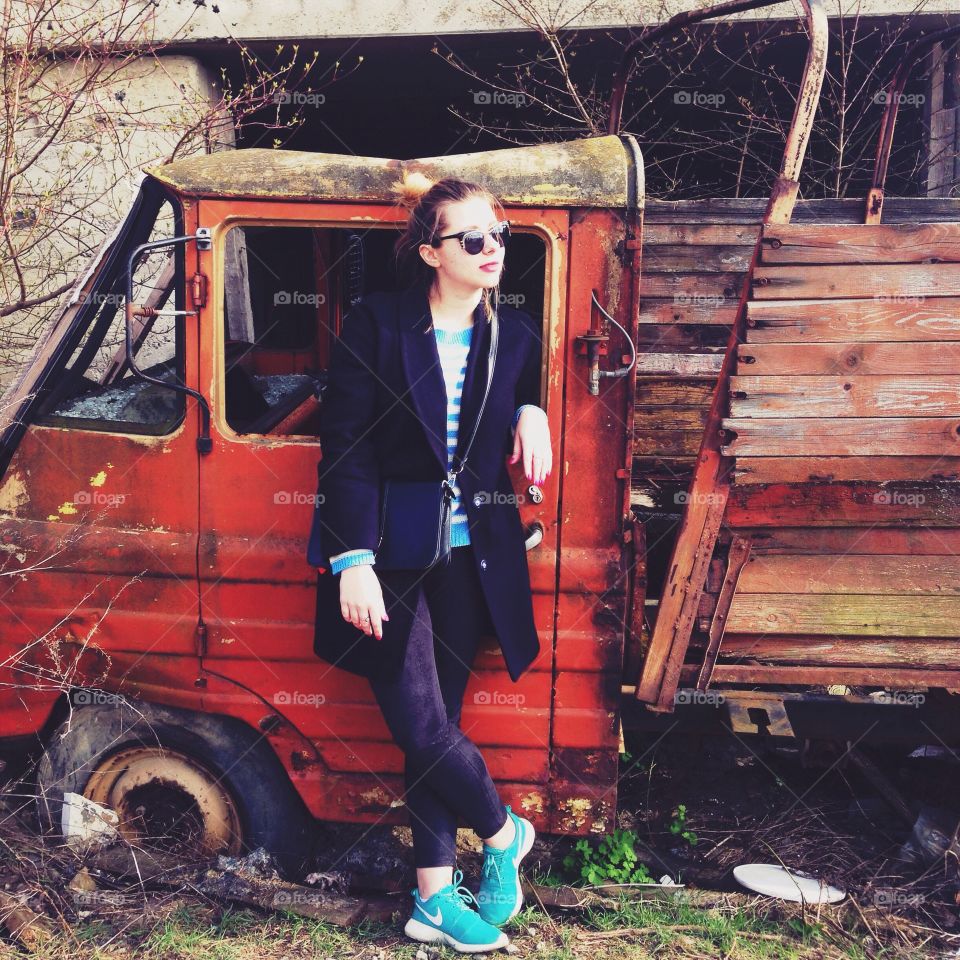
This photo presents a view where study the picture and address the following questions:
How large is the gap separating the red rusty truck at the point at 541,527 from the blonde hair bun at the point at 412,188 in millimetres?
47

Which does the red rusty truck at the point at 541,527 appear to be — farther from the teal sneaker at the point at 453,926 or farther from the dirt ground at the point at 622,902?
the teal sneaker at the point at 453,926

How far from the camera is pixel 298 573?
266cm

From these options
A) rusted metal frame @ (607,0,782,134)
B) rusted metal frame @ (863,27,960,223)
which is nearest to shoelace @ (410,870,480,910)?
rusted metal frame @ (607,0,782,134)

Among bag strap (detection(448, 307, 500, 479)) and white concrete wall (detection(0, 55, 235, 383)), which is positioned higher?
white concrete wall (detection(0, 55, 235, 383))

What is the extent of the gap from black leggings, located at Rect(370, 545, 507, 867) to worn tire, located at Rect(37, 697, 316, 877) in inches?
20.7

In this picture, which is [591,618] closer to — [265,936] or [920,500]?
[920,500]

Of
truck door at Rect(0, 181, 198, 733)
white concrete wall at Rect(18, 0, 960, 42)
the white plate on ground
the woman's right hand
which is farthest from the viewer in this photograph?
white concrete wall at Rect(18, 0, 960, 42)

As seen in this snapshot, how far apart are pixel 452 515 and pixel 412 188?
96 centimetres

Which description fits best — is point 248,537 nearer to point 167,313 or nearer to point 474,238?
point 167,313

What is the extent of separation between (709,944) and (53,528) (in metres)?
2.44

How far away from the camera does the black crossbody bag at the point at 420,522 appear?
7.88ft

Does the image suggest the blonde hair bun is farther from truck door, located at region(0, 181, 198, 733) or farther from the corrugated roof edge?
truck door, located at region(0, 181, 198, 733)

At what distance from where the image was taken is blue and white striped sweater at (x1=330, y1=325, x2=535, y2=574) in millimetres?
2447

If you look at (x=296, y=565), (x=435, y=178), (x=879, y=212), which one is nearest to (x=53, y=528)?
→ (x=296, y=565)
